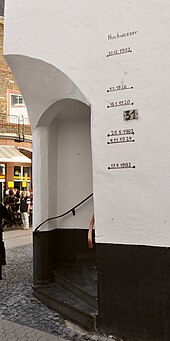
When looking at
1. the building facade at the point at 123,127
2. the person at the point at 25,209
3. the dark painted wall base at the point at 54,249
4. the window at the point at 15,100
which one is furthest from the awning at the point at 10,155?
the building facade at the point at 123,127

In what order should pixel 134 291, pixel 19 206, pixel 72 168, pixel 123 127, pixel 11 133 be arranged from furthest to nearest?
1. pixel 11 133
2. pixel 19 206
3. pixel 72 168
4. pixel 123 127
5. pixel 134 291

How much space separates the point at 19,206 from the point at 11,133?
5089 millimetres

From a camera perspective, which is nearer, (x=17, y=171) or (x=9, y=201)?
(x=9, y=201)

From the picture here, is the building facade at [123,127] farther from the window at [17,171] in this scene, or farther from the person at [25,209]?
the window at [17,171]

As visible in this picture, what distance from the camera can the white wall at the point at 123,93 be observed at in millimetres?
3881

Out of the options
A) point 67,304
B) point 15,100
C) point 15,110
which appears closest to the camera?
point 67,304

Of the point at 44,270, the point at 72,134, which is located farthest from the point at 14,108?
the point at 44,270

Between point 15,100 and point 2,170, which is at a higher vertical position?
point 15,100

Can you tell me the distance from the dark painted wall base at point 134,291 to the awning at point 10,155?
507 inches

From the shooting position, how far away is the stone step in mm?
4352

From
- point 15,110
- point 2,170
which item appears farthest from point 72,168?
point 15,110

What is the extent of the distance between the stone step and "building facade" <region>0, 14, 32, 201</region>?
1223 centimetres

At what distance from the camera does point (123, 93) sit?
4.16 meters

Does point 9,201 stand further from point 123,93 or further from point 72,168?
point 123,93
